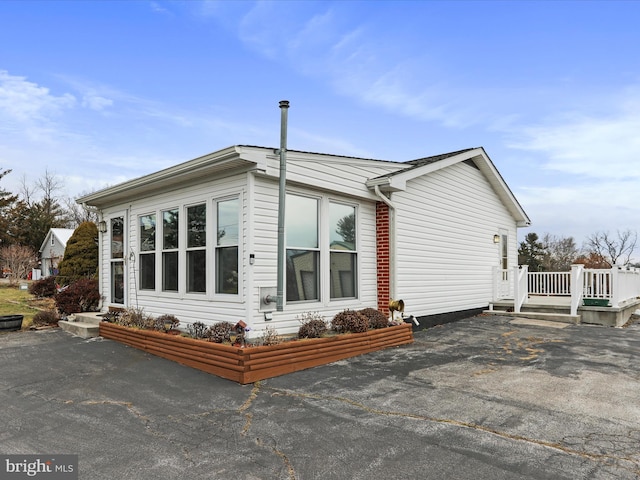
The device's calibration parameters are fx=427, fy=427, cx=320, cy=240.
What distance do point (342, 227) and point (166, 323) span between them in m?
3.53

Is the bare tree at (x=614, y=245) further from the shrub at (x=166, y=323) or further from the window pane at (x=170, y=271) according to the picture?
the shrub at (x=166, y=323)

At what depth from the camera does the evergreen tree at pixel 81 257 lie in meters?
15.1

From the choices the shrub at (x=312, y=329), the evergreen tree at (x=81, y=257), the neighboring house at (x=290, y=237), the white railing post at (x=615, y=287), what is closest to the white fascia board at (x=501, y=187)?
the neighboring house at (x=290, y=237)

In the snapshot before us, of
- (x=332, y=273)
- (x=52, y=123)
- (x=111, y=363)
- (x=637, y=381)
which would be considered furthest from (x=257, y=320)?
(x=52, y=123)

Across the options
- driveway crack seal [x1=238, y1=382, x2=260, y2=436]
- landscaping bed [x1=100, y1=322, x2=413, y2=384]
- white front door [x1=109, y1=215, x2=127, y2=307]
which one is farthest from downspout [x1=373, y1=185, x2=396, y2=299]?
white front door [x1=109, y1=215, x2=127, y2=307]

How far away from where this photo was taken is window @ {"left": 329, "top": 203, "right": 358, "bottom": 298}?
7680mm

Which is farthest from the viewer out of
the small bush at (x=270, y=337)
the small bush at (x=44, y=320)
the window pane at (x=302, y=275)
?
the small bush at (x=44, y=320)

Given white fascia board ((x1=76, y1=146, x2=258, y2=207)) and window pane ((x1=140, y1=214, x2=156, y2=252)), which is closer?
white fascia board ((x1=76, y1=146, x2=258, y2=207))

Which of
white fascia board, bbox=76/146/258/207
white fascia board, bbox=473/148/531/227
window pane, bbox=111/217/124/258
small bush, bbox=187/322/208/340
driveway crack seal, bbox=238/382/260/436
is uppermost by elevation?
white fascia board, bbox=473/148/531/227

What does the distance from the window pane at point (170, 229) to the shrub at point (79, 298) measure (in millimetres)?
3567

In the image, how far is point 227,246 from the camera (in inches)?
265

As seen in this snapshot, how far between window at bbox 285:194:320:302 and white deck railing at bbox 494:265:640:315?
6.48 metres

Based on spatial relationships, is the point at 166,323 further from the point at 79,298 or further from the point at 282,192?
the point at 79,298

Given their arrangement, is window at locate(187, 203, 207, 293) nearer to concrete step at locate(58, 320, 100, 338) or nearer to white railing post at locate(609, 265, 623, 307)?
concrete step at locate(58, 320, 100, 338)
